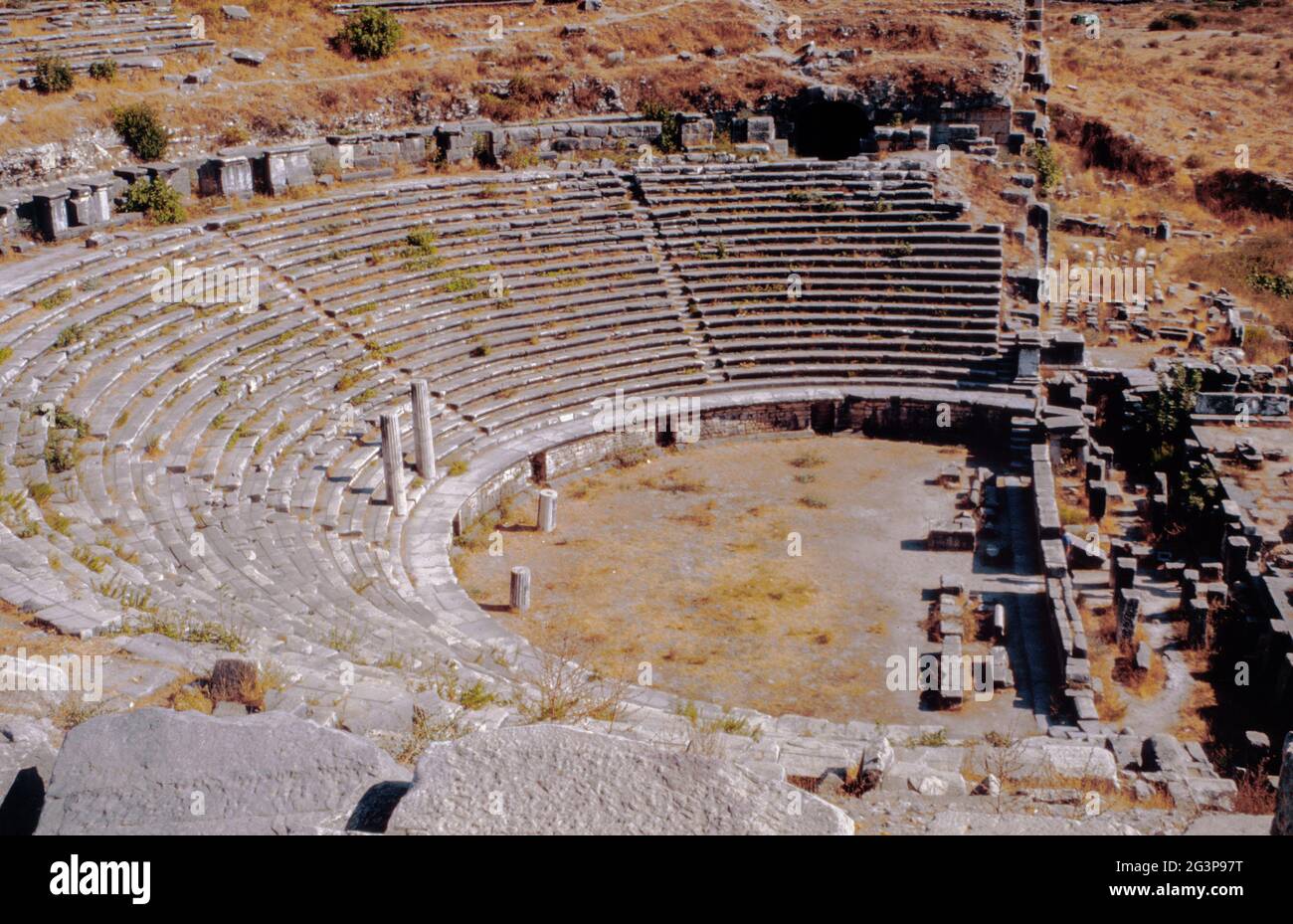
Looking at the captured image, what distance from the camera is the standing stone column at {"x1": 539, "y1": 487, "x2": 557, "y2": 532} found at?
20562mm

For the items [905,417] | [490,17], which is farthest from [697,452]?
[490,17]

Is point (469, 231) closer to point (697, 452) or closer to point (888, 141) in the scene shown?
point (697, 452)

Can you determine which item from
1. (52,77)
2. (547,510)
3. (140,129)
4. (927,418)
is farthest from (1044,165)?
(52,77)

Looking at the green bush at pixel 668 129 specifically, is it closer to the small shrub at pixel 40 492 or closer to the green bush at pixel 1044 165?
the green bush at pixel 1044 165

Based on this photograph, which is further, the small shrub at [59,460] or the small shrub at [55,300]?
the small shrub at [55,300]

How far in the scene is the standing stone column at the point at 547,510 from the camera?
2056 centimetres

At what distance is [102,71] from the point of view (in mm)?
26203

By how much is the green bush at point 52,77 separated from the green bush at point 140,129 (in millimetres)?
1288

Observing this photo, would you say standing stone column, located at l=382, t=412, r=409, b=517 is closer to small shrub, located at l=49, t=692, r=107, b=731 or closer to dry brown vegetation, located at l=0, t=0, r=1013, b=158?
small shrub, located at l=49, t=692, r=107, b=731

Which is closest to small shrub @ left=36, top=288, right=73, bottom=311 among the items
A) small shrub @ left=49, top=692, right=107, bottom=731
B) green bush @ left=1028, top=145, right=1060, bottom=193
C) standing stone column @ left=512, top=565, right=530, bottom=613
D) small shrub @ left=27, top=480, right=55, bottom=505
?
small shrub @ left=27, top=480, right=55, bottom=505

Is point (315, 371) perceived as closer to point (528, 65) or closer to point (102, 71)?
point (102, 71)

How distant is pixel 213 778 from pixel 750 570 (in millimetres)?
13004

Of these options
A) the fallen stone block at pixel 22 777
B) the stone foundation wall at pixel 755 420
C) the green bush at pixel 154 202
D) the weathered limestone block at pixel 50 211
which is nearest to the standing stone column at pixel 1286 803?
the fallen stone block at pixel 22 777

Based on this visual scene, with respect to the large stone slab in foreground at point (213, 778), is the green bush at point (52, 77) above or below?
above
